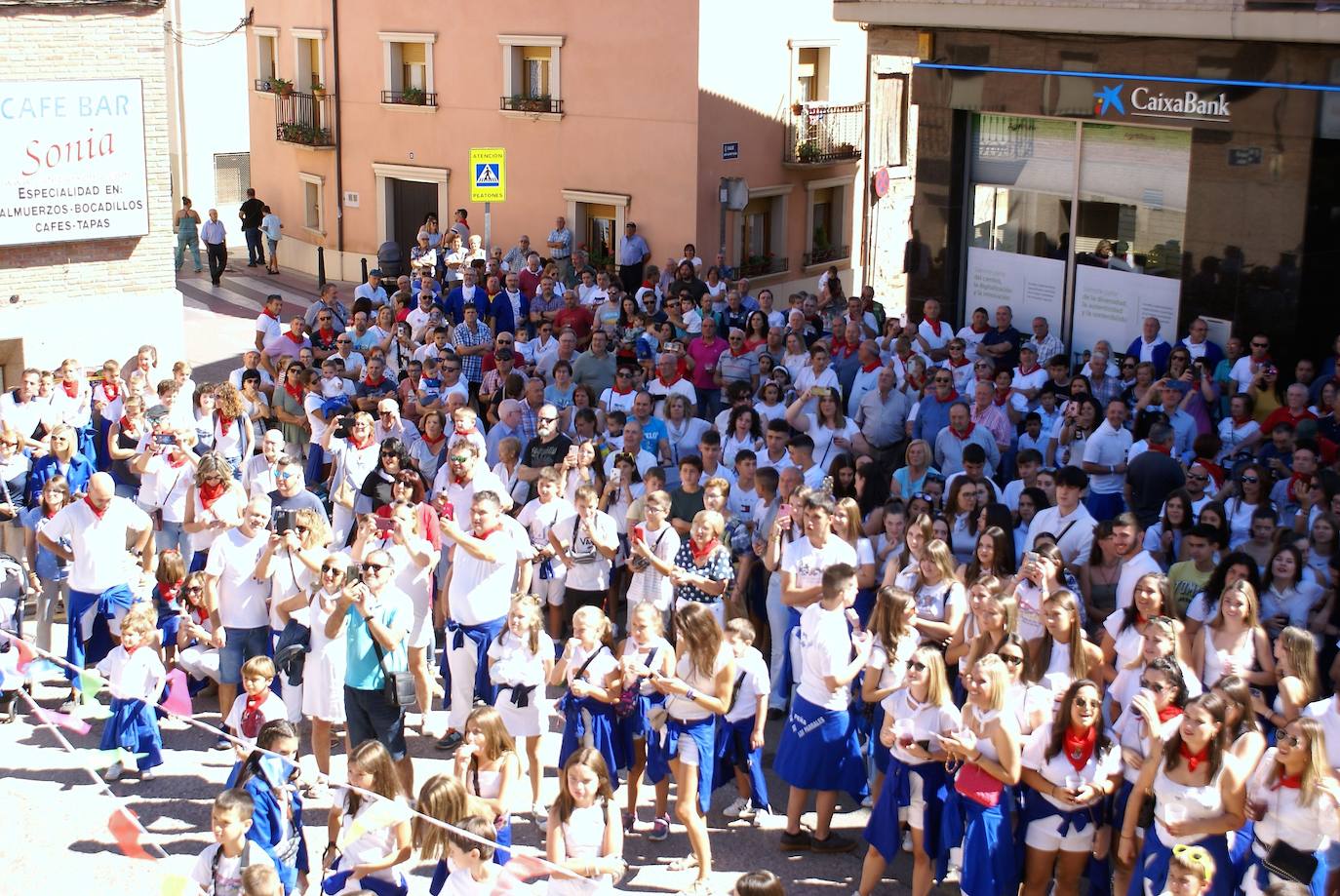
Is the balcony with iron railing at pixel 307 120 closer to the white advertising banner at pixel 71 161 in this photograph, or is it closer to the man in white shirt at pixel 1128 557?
the white advertising banner at pixel 71 161

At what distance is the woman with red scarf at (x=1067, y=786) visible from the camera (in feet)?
24.7

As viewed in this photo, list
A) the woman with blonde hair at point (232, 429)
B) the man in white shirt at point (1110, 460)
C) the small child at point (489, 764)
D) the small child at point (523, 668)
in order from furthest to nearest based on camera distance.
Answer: the woman with blonde hair at point (232, 429) → the man in white shirt at point (1110, 460) → the small child at point (523, 668) → the small child at point (489, 764)

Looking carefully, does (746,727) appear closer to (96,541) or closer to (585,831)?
(585,831)

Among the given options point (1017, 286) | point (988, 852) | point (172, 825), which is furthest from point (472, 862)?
point (1017, 286)

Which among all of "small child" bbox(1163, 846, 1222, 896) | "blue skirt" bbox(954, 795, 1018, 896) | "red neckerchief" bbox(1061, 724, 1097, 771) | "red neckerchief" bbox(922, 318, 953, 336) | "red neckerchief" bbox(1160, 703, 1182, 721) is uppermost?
"red neckerchief" bbox(922, 318, 953, 336)

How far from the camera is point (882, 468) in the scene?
11.7 m

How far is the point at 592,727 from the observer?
8.80m

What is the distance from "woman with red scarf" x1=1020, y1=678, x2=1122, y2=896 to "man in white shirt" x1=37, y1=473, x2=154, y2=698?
627 cm

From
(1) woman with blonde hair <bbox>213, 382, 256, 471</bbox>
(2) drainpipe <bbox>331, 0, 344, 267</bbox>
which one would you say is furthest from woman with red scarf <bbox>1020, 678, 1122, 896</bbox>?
(2) drainpipe <bbox>331, 0, 344, 267</bbox>

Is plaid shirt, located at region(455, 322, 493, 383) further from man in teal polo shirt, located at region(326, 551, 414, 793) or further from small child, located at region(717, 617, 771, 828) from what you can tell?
small child, located at region(717, 617, 771, 828)

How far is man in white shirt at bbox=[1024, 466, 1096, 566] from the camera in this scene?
32.7ft

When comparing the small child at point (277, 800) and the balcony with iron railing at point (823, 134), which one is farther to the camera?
the balcony with iron railing at point (823, 134)

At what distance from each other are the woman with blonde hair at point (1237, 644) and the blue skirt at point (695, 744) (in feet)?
7.96

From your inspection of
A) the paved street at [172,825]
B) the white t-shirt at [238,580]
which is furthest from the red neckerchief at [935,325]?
the white t-shirt at [238,580]
